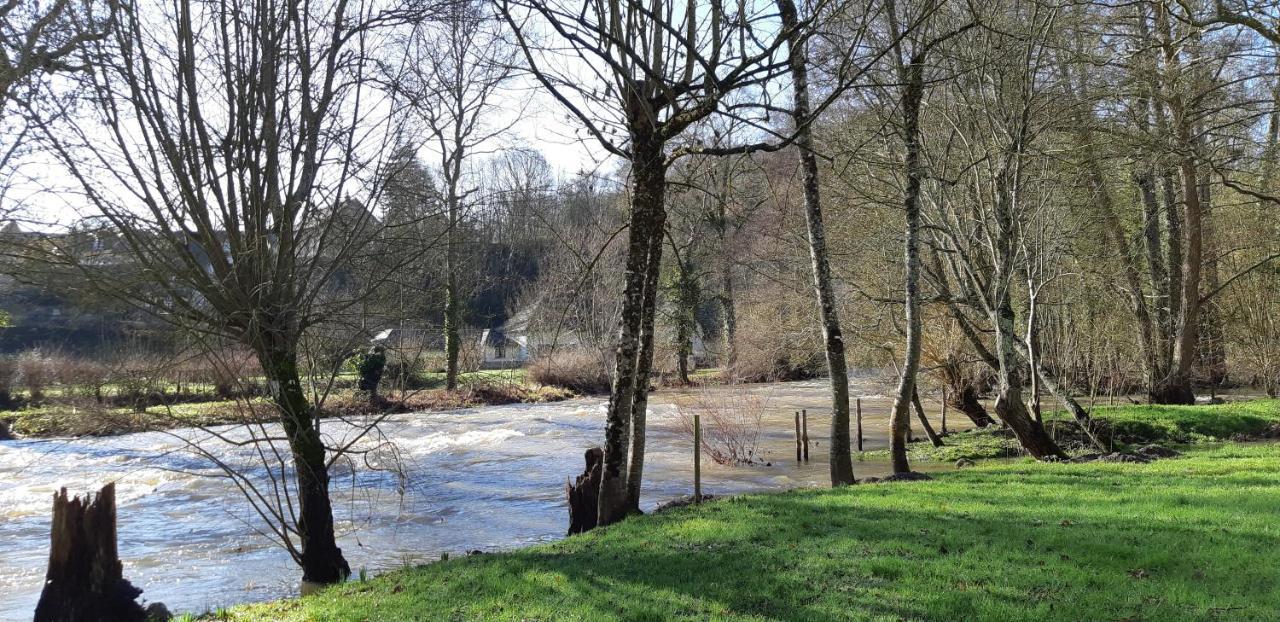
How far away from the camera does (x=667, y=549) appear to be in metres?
7.21

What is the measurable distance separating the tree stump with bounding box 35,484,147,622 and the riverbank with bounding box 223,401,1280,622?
1.30 meters

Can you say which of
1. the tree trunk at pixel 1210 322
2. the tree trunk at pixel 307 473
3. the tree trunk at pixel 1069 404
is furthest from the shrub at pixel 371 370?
the tree trunk at pixel 1210 322

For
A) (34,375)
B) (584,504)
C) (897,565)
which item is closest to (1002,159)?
(584,504)

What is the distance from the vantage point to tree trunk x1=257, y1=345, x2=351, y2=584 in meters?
8.59

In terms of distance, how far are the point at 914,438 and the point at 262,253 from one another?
49.7ft

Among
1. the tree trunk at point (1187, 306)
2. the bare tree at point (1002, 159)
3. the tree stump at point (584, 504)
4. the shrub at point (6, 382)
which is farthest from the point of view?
the shrub at point (6, 382)

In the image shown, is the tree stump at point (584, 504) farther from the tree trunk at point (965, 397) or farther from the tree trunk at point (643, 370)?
the tree trunk at point (965, 397)

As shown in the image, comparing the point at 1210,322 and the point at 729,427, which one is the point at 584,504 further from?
the point at 1210,322

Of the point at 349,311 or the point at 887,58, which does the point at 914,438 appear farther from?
the point at 349,311

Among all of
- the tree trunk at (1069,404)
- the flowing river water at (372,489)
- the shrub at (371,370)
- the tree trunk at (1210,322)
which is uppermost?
the tree trunk at (1210,322)

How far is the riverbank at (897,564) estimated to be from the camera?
206 inches

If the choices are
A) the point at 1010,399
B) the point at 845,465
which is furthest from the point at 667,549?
the point at 1010,399

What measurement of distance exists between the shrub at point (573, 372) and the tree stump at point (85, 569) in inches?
1000

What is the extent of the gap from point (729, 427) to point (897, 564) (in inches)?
463
